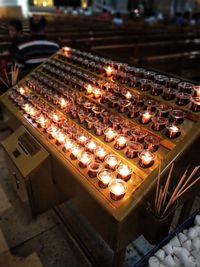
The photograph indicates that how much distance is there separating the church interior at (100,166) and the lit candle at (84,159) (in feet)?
0.04

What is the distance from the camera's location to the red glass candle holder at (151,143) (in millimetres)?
1612

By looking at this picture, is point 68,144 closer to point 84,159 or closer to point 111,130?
point 84,159

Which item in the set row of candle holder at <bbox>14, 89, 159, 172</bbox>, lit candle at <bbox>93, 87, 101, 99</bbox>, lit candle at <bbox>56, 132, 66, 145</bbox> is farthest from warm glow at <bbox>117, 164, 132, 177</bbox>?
lit candle at <bbox>93, 87, 101, 99</bbox>

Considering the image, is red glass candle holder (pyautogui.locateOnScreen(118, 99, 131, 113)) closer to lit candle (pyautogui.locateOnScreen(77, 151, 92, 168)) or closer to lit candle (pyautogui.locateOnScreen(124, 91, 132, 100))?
lit candle (pyautogui.locateOnScreen(124, 91, 132, 100))

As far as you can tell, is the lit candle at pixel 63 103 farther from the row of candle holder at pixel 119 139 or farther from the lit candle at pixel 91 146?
the lit candle at pixel 91 146

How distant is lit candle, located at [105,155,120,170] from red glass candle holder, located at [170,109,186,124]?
49 centimetres

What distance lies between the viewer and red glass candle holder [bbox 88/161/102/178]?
166cm

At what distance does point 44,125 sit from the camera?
2.26 meters

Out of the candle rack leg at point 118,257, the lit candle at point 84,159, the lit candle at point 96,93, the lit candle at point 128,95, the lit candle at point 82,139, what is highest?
the lit candle at point 128,95

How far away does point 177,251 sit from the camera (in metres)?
1.71

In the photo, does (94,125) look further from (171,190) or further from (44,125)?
(171,190)

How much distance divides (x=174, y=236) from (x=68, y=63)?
222 cm

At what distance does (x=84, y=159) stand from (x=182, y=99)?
2.76 ft

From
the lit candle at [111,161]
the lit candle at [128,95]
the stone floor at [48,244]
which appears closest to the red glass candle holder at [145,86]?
the lit candle at [128,95]
